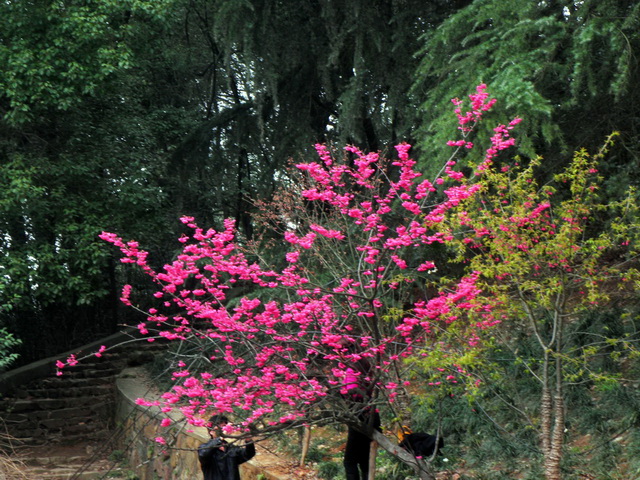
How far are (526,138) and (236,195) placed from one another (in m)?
10.4

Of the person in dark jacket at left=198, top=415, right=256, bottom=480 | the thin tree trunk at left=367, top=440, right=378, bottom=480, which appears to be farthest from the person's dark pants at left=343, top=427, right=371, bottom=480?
the person in dark jacket at left=198, top=415, right=256, bottom=480

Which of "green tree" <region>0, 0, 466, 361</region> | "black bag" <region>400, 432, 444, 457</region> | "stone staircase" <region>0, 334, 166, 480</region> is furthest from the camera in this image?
"stone staircase" <region>0, 334, 166, 480</region>

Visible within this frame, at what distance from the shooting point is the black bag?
522 cm

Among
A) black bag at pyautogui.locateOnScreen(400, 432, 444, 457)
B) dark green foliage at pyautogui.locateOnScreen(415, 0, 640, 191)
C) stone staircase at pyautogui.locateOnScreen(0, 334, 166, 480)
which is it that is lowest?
stone staircase at pyautogui.locateOnScreen(0, 334, 166, 480)

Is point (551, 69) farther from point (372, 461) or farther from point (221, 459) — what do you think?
point (221, 459)

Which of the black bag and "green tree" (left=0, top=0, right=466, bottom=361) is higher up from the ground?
"green tree" (left=0, top=0, right=466, bottom=361)

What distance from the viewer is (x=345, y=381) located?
500cm

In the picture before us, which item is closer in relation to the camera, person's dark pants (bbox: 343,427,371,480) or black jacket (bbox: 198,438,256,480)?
black jacket (bbox: 198,438,256,480)

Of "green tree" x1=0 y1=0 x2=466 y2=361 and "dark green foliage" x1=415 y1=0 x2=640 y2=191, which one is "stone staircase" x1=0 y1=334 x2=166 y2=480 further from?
"dark green foliage" x1=415 y1=0 x2=640 y2=191

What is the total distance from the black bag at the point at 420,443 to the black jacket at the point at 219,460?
3.76 feet

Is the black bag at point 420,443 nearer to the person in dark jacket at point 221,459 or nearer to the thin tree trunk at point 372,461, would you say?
the thin tree trunk at point 372,461

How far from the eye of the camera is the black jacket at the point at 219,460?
547 centimetres

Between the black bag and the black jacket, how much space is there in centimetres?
115

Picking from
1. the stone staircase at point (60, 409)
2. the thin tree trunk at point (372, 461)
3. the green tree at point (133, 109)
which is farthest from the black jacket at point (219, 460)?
the stone staircase at point (60, 409)
